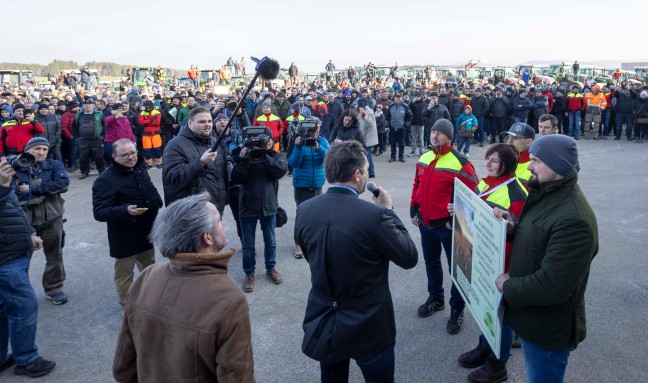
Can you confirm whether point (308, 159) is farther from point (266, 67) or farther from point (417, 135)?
point (417, 135)

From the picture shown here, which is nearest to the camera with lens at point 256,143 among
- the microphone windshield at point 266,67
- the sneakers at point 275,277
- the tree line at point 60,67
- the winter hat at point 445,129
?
the microphone windshield at point 266,67

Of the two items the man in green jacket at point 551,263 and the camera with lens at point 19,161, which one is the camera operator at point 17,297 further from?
the man in green jacket at point 551,263

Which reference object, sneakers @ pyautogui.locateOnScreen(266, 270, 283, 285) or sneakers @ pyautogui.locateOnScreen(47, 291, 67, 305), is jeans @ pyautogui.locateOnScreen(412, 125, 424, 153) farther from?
sneakers @ pyautogui.locateOnScreen(47, 291, 67, 305)

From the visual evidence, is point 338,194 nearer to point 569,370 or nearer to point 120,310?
point 569,370

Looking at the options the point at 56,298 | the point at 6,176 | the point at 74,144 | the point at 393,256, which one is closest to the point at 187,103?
the point at 74,144

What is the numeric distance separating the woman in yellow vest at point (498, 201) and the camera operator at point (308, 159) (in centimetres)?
237

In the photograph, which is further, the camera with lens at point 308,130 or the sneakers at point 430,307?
the camera with lens at point 308,130

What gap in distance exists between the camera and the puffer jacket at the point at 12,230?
3656 millimetres

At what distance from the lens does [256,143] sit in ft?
16.5

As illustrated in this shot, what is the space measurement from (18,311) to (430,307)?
366 cm

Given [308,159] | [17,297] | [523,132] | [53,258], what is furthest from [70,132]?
[523,132]

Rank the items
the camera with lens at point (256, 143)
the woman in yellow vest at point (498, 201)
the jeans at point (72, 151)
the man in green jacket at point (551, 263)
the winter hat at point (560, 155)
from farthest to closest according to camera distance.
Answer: the jeans at point (72, 151) → the camera with lens at point (256, 143) → the woman in yellow vest at point (498, 201) → the winter hat at point (560, 155) → the man in green jacket at point (551, 263)

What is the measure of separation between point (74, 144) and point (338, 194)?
1213 centimetres

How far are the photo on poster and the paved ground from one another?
86 cm
